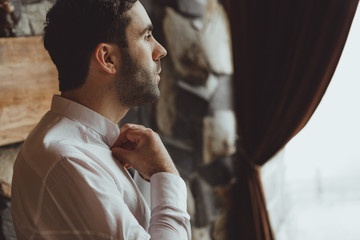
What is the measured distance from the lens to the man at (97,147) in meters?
0.72

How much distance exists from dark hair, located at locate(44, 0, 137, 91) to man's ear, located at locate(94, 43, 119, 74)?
0.01m

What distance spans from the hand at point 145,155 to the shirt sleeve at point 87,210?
10cm

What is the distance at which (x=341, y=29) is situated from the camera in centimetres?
158

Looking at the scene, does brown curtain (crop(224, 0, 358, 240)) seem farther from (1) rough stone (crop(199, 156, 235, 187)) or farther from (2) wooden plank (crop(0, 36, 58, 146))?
(2) wooden plank (crop(0, 36, 58, 146))

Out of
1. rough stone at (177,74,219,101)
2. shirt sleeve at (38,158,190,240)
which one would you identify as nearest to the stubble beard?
shirt sleeve at (38,158,190,240)

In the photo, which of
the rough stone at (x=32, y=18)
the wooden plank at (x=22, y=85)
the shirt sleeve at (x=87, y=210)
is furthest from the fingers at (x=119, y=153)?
the rough stone at (x=32, y=18)

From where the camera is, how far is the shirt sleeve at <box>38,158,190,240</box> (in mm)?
703

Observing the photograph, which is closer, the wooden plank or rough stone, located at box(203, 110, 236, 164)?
the wooden plank

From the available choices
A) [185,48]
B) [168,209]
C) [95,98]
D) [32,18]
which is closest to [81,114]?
[95,98]

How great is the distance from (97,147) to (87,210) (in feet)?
0.57

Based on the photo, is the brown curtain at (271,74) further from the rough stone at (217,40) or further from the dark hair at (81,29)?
the dark hair at (81,29)

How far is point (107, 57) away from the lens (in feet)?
2.92

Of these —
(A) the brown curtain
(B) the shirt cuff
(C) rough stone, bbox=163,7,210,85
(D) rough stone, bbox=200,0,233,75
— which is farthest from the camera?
(D) rough stone, bbox=200,0,233,75

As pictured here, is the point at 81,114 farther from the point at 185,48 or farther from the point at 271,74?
the point at 271,74
